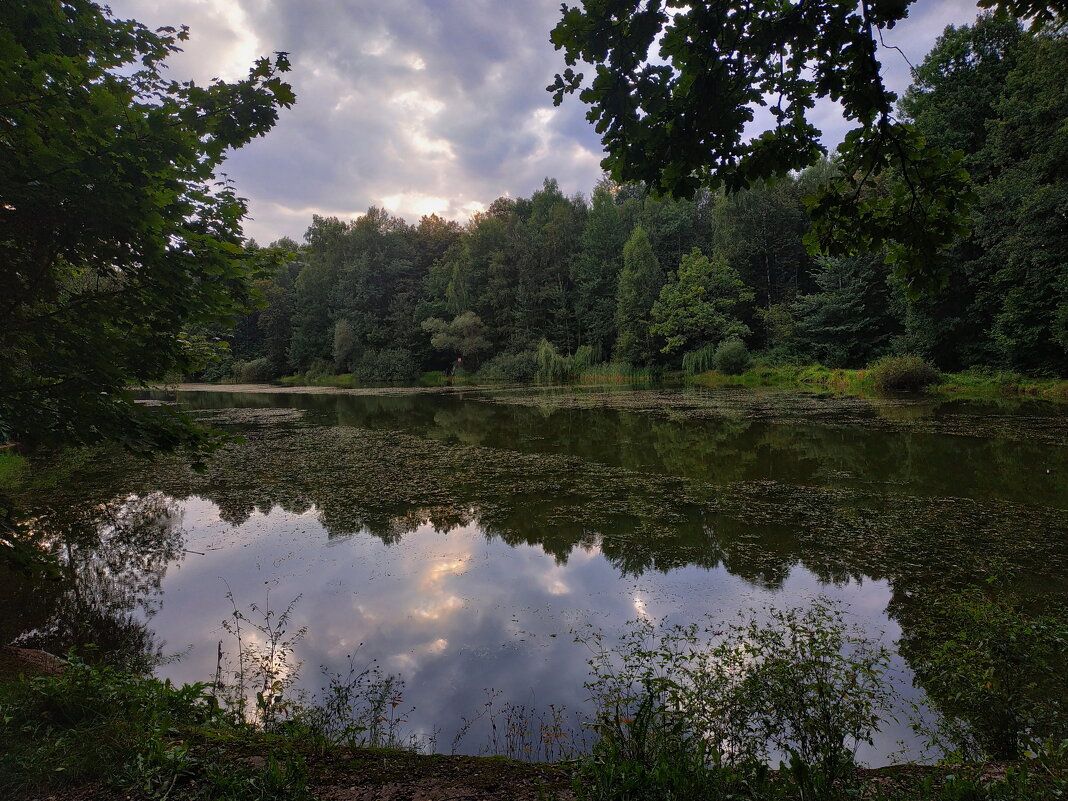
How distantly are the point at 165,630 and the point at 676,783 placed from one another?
4.20 m

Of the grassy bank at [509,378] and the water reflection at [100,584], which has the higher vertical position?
the grassy bank at [509,378]

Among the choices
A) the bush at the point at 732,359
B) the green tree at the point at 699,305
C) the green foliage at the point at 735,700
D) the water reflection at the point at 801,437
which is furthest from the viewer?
the green tree at the point at 699,305

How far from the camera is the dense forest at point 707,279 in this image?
1753 centimetres

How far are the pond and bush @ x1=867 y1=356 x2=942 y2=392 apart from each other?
10.2 m

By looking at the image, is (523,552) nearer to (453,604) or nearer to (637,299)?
(453,604)

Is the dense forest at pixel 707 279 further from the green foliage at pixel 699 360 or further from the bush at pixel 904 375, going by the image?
the bush at pixel 904 375

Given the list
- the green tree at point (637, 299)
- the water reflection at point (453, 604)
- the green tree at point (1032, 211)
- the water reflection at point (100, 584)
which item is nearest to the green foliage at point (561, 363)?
the green tree at point (637, 299)

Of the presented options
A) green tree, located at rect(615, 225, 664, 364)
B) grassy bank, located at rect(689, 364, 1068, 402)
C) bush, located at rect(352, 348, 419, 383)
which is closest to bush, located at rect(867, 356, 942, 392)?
grassy bank, located at rect(689, 364, 1068, 402)

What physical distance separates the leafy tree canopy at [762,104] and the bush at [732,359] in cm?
2877

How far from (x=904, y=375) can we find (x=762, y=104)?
2282cm

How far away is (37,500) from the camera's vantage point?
7469 mm

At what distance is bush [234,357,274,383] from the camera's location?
51.7 m

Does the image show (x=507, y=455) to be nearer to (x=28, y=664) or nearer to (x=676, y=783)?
(x=28, y=664)

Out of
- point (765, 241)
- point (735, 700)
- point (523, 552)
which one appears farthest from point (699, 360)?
point (735, 700)
